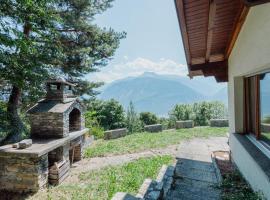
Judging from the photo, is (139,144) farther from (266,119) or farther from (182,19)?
(182,19)

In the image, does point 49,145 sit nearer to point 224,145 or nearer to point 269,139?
point 269,139

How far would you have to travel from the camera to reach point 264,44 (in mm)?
3332

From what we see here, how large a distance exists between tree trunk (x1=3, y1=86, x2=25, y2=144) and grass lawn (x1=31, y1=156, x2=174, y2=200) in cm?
423

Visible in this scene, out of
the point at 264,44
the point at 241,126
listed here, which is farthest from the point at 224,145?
the point at 264,44

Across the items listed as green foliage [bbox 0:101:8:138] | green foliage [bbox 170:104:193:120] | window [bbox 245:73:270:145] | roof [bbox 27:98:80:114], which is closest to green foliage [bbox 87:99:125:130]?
green foliage [bbox 170:104:193:120]

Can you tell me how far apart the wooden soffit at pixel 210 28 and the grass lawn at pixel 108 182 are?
3693 millimetres

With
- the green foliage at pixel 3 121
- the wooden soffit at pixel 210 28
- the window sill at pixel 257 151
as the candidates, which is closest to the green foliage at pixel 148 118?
the green foliage at pixel 3 121

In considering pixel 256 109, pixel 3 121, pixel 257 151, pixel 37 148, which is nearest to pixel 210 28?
pixel 256 109

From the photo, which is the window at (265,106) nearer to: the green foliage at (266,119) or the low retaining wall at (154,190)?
the green foliage at (266,119)

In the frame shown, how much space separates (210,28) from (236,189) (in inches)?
125

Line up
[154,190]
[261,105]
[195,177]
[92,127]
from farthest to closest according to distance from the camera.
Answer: [92,127] → [195,177] → [261,105] → [154,190]

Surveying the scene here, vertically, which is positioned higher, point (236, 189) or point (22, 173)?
point (236, 189)

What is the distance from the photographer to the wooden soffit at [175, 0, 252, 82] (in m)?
3.34

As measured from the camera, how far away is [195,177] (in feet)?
19.3
